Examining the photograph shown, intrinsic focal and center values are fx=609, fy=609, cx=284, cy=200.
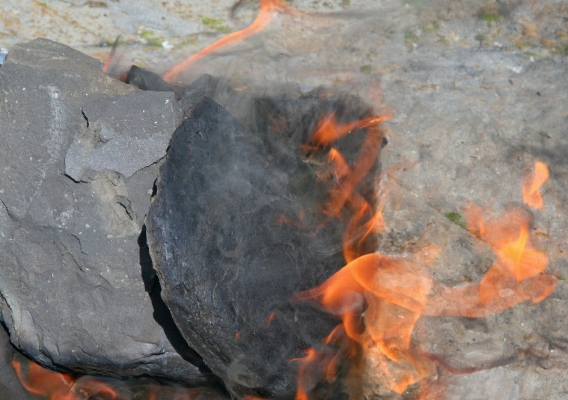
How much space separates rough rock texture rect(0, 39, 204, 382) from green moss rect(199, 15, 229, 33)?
1.21 meters

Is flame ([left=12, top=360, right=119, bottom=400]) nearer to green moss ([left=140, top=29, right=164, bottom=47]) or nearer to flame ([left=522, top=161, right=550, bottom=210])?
green moss ([left=140, top=29, right=164, bottom=47])

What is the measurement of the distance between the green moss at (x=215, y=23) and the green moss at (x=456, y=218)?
1794 millimetres

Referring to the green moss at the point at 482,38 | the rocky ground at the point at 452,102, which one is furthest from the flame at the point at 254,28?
the green moss at the point at 482,38

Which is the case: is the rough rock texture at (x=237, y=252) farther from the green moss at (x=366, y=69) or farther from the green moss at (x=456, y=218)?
the green moss at (x=366, y=69)

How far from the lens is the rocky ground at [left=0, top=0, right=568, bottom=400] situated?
2.95m

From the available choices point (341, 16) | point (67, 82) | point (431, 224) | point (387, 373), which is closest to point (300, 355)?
point (387, 373)

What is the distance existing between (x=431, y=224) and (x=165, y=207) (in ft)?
4.98

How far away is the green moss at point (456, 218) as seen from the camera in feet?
10.5

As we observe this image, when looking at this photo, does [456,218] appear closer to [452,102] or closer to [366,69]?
[452,102]

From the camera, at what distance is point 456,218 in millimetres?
3227

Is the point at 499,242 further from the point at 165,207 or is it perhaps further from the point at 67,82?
the point at 67,82

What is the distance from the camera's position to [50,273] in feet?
8.96

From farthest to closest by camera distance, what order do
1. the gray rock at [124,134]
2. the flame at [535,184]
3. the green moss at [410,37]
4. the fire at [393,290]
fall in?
the green moss at [410,37]
the flame at [535,184]
the fire at [393,290]
the gray rock at [124,134]

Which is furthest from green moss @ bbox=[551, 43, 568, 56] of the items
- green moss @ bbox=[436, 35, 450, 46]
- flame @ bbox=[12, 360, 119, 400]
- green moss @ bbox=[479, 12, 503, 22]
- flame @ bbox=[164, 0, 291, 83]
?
flame @ bbox=[12, 360, 119, 400]
